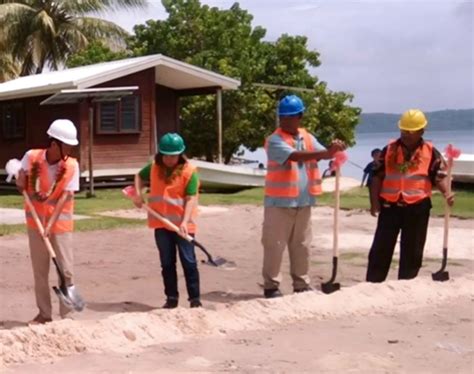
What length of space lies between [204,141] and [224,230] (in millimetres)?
13803

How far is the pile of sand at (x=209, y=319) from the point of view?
6.01 metres

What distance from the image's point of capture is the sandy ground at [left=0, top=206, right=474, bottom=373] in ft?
19.3

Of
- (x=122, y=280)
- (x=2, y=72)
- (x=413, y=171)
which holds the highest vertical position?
(x=2, y=72)

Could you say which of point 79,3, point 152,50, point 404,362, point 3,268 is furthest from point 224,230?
point 79,3

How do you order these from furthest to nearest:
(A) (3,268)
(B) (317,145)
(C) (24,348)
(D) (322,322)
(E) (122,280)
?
(A) (3,268) < (E) (122,280) < (B) (317,145) < (D) (322,322) < (C) (24,348)

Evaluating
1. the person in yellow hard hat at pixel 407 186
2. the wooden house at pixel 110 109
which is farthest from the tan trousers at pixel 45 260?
the wooden house at pixel 110 109

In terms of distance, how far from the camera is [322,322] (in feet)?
23.7

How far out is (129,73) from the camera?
22828 mm

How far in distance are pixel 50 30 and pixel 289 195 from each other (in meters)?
29.0

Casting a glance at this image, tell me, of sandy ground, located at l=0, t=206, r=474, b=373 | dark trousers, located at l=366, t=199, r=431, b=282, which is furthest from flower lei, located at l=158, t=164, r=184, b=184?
dark trousers, located at l=366, t=199, r=431, b=282

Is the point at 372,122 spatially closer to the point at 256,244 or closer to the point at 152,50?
the point at 152,50

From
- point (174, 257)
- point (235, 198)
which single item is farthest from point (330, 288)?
point (235, 198)

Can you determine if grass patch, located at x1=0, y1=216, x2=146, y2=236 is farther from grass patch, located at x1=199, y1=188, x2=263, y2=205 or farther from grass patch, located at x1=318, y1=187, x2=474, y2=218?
grass patch, located at x1=318, y1=187, x2=474, y2=218

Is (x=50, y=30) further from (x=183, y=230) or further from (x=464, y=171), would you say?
(x=183, y=230)
